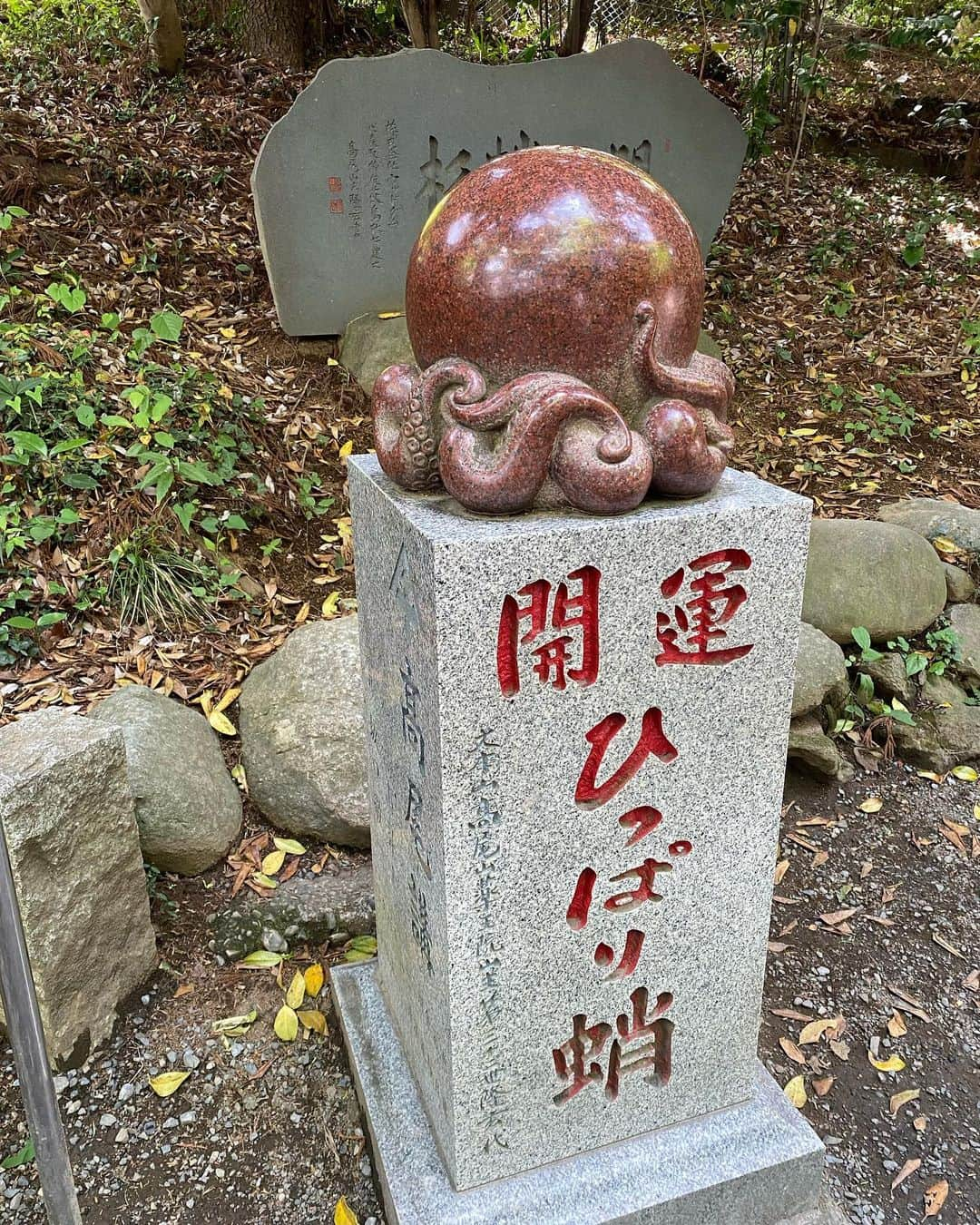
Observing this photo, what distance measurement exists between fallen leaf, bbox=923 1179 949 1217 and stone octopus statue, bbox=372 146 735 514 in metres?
1.99

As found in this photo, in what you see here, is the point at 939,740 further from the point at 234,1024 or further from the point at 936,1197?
the point at 234,1024

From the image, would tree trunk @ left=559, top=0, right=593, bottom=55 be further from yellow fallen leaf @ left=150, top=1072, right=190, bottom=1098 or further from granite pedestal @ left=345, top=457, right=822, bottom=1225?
yellow fallen leaf @ left=150, top=1072, right=190, bottom=1098

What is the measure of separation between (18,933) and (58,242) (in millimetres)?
5368

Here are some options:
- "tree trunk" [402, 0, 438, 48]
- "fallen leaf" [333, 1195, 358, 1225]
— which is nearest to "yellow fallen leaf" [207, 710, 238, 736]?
"fallen leaf" [333, 1195, 358, 1225]

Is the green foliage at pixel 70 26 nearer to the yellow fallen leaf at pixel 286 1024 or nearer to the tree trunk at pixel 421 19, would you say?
the tree trunk at pixel 421 19

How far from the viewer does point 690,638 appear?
165 centimetres

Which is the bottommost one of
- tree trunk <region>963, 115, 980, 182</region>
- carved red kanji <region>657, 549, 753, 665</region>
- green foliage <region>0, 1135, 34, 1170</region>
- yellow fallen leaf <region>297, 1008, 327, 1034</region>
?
yellow fallen leaf <region>297, 1008, 327, 1034</region>

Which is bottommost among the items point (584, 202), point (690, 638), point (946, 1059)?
point (946, 1059)

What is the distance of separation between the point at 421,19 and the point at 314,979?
24.6ft

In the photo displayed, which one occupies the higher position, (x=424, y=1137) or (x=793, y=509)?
(x=793, y=509)

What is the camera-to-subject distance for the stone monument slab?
4.92 m

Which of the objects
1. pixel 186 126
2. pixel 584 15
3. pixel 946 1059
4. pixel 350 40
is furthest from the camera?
pixel 350 40

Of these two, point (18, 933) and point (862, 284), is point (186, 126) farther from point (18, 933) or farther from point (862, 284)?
point (18, 933)

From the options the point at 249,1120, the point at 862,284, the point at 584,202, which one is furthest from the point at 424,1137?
the point at 862,284
